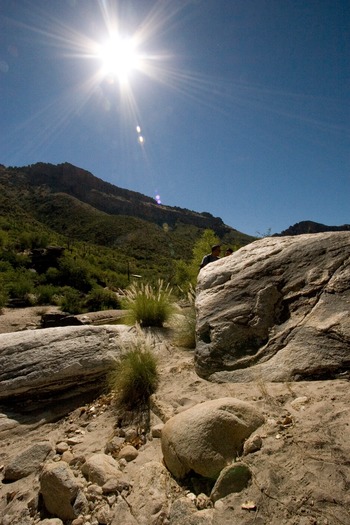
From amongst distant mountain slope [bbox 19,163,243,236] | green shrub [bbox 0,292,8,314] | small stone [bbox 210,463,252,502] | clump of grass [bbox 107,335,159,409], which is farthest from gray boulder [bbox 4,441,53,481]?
distant mountain slope [bbox 19,163,243,236]

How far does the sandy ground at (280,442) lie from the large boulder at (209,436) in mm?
Result: 157

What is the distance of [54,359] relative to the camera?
4676 mm

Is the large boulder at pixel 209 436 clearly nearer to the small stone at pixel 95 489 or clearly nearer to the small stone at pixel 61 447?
the small stone at pixel 95 489

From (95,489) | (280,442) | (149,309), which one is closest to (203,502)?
(280,442)

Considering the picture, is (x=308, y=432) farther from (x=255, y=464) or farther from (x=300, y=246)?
(x=300, y=246)

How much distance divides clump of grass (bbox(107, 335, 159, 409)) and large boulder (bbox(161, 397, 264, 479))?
147 centimetres

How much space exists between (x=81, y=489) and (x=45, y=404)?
7.25ft

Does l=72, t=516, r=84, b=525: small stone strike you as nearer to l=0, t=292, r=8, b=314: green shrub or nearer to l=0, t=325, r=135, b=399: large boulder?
l=0, t=325, r=135, b=399: large boulder

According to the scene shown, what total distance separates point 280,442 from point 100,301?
19.6 metres

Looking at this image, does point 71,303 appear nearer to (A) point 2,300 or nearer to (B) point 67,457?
(A) point 2,300

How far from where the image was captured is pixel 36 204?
72062mm

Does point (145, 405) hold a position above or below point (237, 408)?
below

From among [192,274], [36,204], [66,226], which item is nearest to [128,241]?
[66,226]

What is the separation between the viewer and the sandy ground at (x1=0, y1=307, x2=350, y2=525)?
1.70 metres
